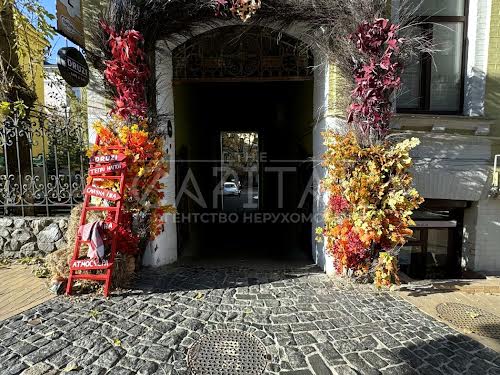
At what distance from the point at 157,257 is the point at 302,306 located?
97.8 inches

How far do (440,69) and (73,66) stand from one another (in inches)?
223

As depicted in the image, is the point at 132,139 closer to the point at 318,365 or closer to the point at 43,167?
the point at 43,167

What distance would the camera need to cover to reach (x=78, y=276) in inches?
146

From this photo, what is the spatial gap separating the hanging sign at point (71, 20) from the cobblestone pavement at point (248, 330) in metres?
3.34

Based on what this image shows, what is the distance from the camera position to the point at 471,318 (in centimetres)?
350

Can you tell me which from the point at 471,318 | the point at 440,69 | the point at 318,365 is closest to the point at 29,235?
the point at 318,365

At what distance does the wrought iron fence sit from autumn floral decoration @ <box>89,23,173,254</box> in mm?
1150

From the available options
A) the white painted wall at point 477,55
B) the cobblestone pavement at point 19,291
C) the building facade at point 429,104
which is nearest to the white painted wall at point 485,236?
the building facade at point 429,104

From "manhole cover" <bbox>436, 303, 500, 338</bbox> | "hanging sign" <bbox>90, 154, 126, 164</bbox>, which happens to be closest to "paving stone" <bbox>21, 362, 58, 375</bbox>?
"hanging sign" <bbox>90, 154, 126, 164</bbox>

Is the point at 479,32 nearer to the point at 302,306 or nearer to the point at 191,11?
the point at 191,11

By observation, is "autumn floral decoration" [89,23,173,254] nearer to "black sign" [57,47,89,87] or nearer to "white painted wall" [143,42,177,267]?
"black sign" [57,47,89,87]

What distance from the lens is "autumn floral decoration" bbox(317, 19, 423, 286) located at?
3971mm

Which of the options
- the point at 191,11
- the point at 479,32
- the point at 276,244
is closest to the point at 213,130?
the point at 276,244

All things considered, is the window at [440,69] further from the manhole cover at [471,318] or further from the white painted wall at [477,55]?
the manhole cover at [471,318]
